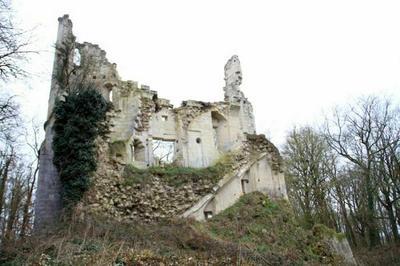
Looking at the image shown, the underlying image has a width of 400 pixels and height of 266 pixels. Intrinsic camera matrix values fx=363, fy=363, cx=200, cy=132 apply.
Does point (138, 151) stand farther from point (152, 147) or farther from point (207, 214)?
point (207, 214)

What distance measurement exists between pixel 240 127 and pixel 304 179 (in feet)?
19.8

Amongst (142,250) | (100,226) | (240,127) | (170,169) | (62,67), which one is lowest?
(142,250)

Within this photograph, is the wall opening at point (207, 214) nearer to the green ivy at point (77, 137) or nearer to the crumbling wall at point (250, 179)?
the crumbling wall at point (250, 179)

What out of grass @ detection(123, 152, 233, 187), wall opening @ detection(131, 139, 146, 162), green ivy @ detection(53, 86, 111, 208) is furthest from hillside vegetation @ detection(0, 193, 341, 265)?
wall opening @ detection(131, 139, 146, 162)

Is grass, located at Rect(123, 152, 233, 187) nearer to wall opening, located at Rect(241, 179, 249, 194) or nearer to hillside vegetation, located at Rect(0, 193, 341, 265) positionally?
wall opening, located at Rect(241, 179, 249, 194)

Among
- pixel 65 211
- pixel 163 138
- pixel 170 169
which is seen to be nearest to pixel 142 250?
pixel 65 211

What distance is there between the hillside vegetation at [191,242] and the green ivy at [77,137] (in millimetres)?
1659

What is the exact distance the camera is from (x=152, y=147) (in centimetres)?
2053

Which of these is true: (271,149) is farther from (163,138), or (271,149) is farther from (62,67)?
(62,67)

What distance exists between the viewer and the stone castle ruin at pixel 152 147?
16.5m

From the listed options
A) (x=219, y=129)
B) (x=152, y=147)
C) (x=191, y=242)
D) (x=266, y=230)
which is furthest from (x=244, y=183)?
(x=191, y=242)

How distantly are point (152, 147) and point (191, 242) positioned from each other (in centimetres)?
790

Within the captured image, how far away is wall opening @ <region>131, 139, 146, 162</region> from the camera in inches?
795

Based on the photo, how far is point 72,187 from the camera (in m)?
15.0
